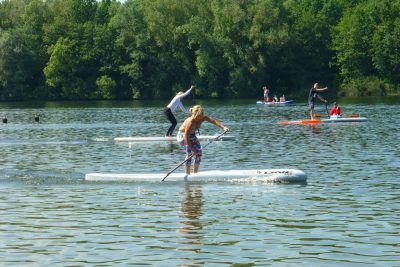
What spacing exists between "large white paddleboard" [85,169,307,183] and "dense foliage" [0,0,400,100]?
3369 inches

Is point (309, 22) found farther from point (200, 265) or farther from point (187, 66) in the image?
point (200, 265)

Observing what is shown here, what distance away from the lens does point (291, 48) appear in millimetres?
115625

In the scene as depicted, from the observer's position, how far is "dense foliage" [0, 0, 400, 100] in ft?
370

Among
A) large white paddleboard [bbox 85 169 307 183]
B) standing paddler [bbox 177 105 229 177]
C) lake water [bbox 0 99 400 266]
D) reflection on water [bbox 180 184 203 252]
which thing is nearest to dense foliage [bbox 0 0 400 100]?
lake water [bbox 0 99 400 266]

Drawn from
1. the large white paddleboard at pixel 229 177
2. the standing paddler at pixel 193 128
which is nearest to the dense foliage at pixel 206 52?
the large white paddleboard at pixel 229 177

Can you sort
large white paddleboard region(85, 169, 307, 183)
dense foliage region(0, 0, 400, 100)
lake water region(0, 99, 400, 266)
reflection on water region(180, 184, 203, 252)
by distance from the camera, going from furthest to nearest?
dense foliage region(0, 0, 400, 100) → large white paddleboard region(85, 169, 307, 183) → reflection on water region(180, 184, 203, 252) → lake water region(0, 99, 400, 266)

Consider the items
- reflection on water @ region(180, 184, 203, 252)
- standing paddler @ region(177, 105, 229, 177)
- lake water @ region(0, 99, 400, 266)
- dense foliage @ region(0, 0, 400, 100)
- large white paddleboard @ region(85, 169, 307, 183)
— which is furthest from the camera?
dense foliage @ region(0, 0, 400, 100)

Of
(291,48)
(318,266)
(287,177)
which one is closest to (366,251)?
(318,266)

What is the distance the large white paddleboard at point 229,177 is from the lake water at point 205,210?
1.35 feet

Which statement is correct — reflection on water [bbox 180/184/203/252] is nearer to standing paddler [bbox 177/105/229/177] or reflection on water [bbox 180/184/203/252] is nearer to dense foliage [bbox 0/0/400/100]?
standing paddler [bbox 177/105/229/177]

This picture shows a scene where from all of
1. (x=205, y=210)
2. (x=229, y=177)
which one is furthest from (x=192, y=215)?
(x=229, y=177)

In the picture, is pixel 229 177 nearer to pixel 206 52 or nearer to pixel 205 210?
pixel 205 210

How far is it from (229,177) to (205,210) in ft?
16.1

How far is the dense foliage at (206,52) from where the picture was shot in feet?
370
